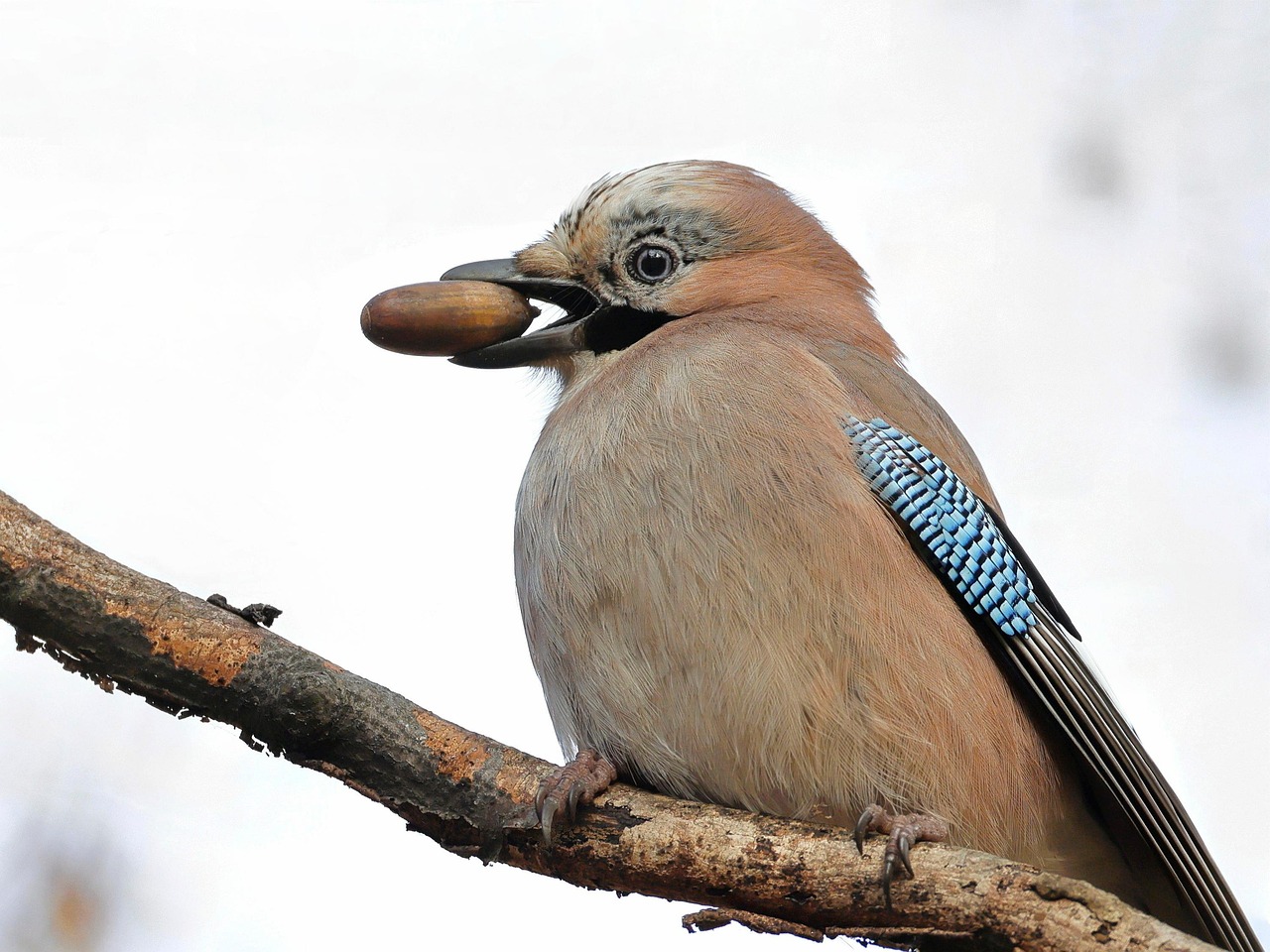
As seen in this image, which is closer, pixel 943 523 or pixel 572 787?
pixel 572 787

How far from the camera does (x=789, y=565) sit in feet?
9.74

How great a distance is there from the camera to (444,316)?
354 centimetres

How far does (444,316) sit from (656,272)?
62 cm

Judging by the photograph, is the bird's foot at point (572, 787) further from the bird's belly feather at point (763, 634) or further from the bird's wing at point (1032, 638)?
the bird's wing at point (1032, 638)

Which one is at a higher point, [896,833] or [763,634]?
[763,634]

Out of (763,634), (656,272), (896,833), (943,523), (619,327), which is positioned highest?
(656,272)

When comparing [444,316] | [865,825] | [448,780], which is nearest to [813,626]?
[865,825]

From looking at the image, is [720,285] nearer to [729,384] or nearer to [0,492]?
[729,384]

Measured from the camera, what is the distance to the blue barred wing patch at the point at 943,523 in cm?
321

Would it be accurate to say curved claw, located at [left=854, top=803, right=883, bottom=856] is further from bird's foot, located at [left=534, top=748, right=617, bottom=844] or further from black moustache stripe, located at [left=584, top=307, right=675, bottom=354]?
black moustache stripe, located at [left=584, top=307, right=675, bottom=354]

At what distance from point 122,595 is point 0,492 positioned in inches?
13.8

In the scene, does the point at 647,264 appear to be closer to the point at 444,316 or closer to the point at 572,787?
the point at 444,316

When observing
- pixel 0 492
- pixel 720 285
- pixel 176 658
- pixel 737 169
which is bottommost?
pixel 176 658

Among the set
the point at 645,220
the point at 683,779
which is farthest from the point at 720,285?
the point at 683,779
